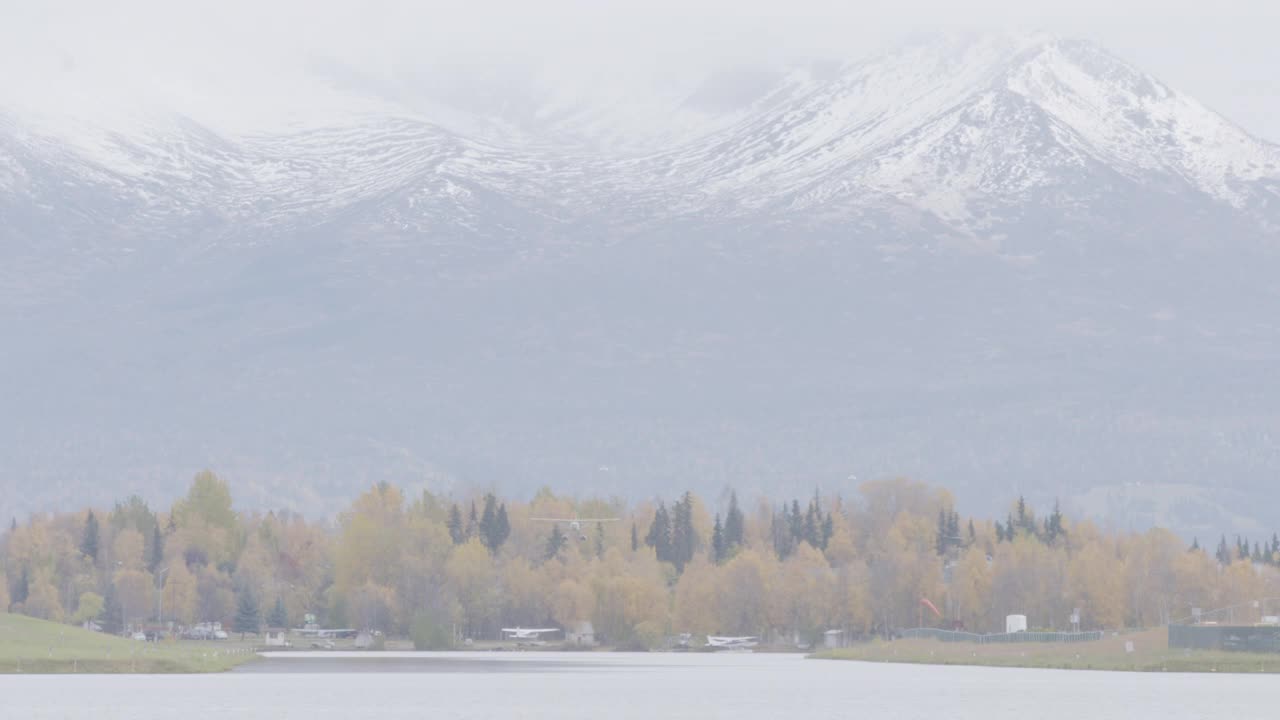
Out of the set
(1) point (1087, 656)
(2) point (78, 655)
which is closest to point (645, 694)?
(2) point (78, 655)

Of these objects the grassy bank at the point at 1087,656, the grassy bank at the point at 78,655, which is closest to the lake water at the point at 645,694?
the grassy bank at the point at 1087,656

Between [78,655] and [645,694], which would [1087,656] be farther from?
[78,655]

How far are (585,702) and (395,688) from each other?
60.3 ft

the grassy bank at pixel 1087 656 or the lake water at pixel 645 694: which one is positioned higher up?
the grassy bank at pixel 1087 656

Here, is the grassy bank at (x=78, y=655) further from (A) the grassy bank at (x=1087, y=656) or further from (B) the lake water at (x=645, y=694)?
(A) the grassy bank at (x=1087, y=656)

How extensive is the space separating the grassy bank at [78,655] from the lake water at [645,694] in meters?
4.84

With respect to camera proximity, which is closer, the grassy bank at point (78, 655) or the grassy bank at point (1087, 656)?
the grassy bank at point (1087, 656)

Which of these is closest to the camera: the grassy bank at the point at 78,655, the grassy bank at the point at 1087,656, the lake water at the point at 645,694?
the lake water at the point at 645,694

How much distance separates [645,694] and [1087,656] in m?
46.9

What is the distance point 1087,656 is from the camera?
Result: 14638 centimetres

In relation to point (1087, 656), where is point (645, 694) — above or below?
below

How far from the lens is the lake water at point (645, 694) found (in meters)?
91.2

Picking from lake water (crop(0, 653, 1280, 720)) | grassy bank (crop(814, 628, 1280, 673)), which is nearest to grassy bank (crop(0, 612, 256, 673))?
lake water (crop(0, 653, 1280, 720))

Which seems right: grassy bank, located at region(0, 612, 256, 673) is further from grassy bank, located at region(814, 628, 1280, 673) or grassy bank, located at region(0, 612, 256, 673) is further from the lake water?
grassy bank, located at region(814, 628, 1280, 673)
